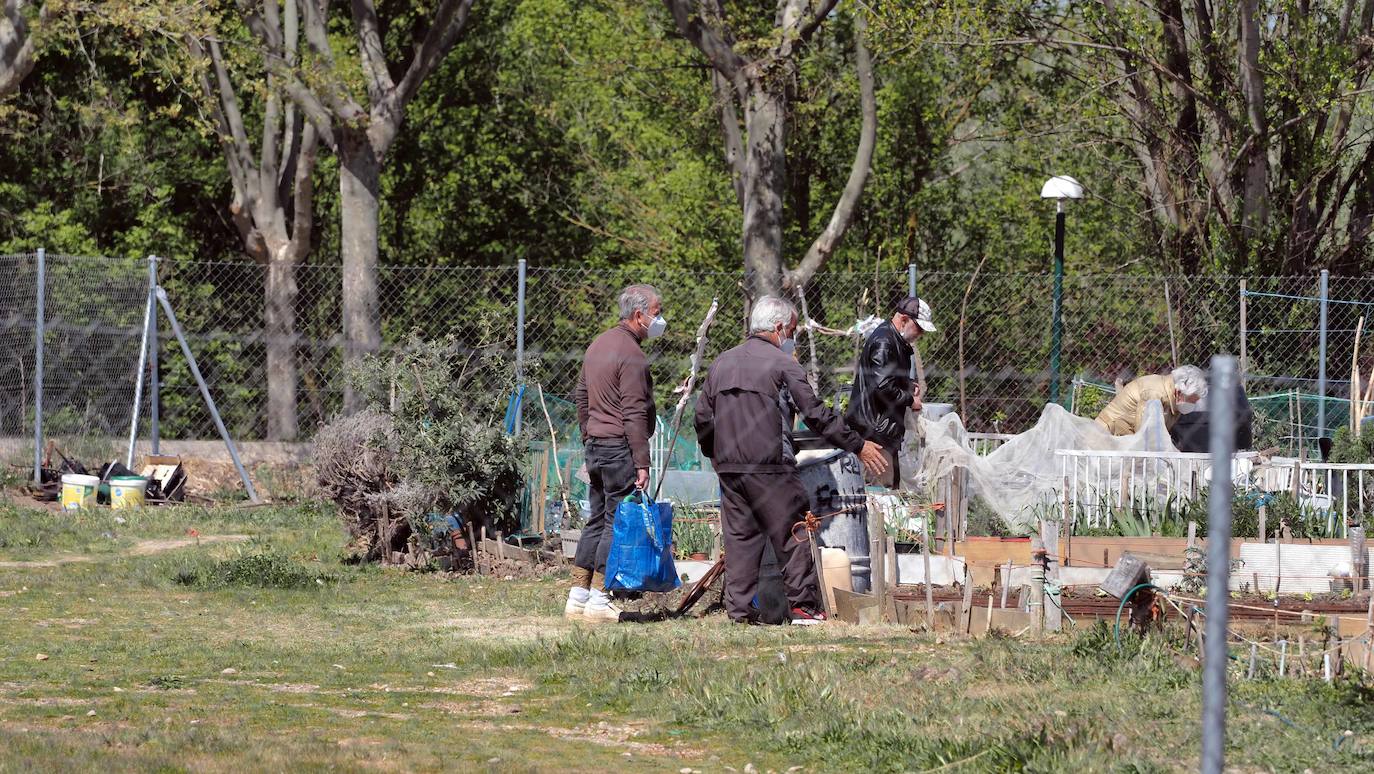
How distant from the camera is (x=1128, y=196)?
23281 millimetres

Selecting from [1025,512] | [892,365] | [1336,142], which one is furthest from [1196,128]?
[892,365]

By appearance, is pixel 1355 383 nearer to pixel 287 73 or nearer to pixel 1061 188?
pixel 1061 188

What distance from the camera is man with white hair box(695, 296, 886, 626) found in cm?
874

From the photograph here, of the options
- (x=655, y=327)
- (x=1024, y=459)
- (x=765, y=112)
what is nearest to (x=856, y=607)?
(x=655, y=327)

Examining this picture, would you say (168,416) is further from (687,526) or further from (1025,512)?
(1025,512)

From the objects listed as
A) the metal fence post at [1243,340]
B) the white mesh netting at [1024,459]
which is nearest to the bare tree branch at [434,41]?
the metal fence post at [1243,340]

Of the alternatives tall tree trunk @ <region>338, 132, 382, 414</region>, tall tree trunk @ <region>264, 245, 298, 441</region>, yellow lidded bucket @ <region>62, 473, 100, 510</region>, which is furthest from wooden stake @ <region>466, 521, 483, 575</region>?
tall tree trunk @ <region>338, 132, 382, 414</region>

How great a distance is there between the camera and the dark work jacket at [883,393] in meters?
9.30

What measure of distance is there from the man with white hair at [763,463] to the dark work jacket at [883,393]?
414 mm

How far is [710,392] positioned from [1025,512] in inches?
117

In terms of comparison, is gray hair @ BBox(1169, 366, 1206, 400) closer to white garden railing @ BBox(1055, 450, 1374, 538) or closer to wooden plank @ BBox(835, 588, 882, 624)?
white garden railing @ BBox(1055, 450, 1374, 538)

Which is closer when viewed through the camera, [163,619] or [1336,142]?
→ [163,619]

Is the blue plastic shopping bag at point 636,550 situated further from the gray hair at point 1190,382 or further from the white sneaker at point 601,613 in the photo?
the gray hair at point 1190,382

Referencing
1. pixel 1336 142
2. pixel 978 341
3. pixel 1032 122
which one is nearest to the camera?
pixel 978 341
